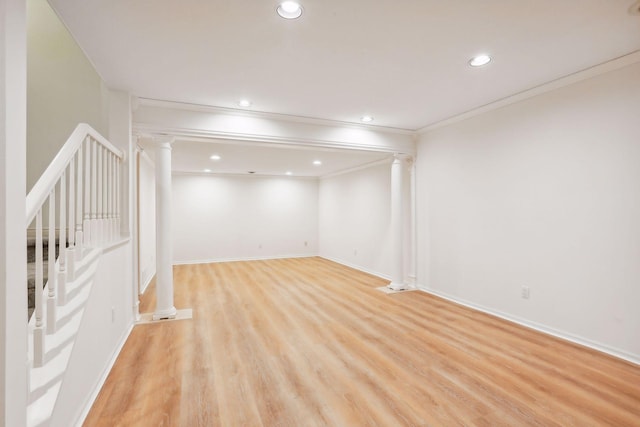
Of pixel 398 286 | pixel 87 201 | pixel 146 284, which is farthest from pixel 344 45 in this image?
pixel 146 284

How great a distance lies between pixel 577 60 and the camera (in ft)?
8.29

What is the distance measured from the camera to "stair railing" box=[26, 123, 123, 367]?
1.35m

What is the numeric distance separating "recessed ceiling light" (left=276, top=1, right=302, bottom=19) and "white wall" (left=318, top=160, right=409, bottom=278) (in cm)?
357

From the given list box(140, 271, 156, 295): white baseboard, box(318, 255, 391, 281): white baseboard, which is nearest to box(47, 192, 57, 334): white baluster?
box(140, 271, 156, 295): white baseboard

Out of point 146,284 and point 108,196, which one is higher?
point 108,196

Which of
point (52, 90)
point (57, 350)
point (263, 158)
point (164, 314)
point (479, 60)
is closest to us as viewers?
point (57, 350)

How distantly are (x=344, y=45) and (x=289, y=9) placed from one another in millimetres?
542

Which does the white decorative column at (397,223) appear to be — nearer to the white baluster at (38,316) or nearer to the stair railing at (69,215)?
the stair railing at (69,215)

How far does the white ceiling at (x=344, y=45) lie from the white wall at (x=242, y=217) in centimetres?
446

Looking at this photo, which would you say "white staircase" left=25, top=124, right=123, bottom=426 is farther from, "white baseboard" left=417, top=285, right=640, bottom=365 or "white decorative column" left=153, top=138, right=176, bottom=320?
"white baseboard" left=417, top=285, right=640, bottom=365

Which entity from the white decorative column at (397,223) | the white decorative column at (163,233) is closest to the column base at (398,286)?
the white decorative column at (397,223)

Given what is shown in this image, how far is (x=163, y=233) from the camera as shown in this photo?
352 cm

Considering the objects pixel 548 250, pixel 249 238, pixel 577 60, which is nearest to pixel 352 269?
pixel 249 238

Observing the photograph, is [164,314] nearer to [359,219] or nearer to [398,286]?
[398,286]
